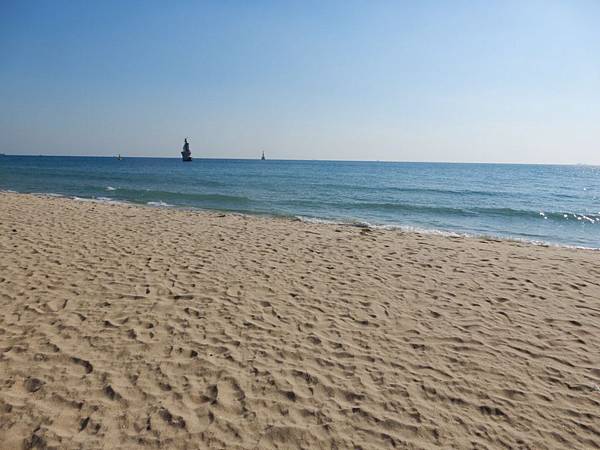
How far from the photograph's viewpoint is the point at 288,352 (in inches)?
171

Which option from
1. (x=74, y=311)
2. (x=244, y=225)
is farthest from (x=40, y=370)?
(x=244, y=225)

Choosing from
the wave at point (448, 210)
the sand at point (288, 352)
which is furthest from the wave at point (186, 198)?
the sand at point (288, 352)

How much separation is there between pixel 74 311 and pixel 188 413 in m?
2.89

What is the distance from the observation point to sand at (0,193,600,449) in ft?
10.6

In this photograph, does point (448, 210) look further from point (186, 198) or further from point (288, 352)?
point (288, 352)

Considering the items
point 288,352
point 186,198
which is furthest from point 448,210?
point 288,352

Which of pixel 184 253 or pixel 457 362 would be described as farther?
pixel 184 253

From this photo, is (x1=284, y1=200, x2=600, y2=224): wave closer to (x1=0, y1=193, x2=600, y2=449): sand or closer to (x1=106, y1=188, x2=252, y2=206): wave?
(x1=106, y1=188, x2=252, y2=206): wave

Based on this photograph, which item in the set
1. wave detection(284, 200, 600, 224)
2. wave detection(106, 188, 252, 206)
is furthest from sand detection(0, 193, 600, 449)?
wave detection(106, 188, 252, 206)

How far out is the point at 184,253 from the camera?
830 cm

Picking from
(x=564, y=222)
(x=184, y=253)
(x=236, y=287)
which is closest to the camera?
(x=236, y=287)

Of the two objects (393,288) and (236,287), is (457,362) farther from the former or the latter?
(236,287)

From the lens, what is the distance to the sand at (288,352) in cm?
322

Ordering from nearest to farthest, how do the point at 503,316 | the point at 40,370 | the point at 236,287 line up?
the point at 40,370
the point at 503,316
the point at 236,287
